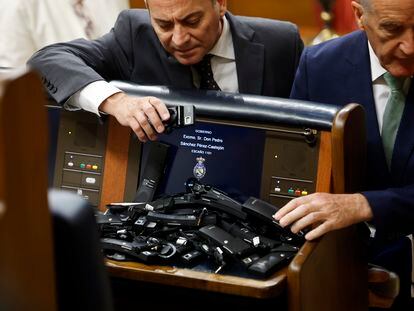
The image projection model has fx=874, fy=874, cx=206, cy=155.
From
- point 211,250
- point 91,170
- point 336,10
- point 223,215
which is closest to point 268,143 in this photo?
point 223,215

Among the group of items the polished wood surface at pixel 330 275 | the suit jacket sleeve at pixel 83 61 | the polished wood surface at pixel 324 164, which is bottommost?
the polished wood surface at pixel 330 275

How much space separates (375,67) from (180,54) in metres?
0.55

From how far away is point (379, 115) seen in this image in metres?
2.35

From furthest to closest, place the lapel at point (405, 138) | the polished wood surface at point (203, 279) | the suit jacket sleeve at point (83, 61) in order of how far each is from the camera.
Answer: the suit jacket sleeve at point (83, 61) → the lapel at point (405, 138) → the polished wood surface at point (203, 279)

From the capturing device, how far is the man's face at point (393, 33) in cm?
221

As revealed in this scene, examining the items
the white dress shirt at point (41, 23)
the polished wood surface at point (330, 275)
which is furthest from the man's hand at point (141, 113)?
the white dress shirt at point (41, 23)

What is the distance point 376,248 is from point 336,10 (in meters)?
2.62

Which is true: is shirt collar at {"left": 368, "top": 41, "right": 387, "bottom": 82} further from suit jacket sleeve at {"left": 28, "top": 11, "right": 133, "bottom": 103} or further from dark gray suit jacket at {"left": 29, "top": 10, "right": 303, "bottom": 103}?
suit jacket sleeve at {"left": 28, "top": 11, "right": 133, "bottom": 103}

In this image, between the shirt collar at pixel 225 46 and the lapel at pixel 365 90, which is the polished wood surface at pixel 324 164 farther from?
the shirt collar at pixel 225 46

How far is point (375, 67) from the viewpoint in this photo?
237cm

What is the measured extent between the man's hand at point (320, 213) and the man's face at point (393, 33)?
0.40 metres

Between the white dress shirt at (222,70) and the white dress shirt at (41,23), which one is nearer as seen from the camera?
the white dress shirt at (222,70)

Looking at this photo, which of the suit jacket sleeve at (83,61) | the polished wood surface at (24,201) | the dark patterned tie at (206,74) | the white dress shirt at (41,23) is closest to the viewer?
the polished wood surface at (24,201)

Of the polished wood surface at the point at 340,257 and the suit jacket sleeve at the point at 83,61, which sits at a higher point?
the suit jacket sleeve at the point at 83,61
